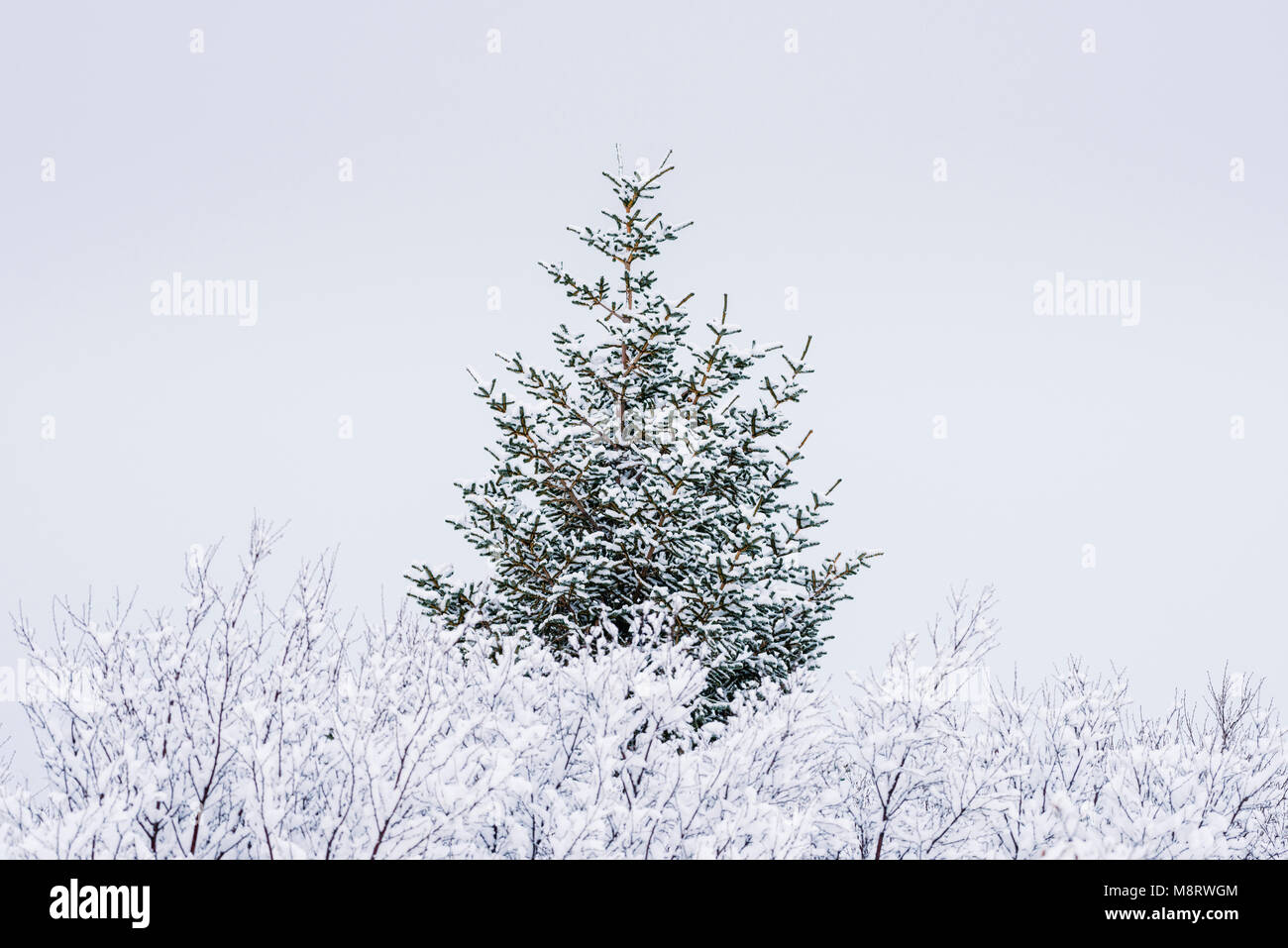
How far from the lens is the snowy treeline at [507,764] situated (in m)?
5.11

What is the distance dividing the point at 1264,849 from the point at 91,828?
9.28 m

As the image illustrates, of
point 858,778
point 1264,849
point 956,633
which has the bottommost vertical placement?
point 1264,849

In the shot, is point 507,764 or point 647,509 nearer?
point 507,764

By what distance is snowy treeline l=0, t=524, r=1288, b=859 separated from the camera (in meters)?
5.11

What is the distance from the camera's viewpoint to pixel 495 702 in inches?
262

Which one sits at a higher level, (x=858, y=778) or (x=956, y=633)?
(x=956, y=633)

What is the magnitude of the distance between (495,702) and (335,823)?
5.39 ft

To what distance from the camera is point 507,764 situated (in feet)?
15.8
